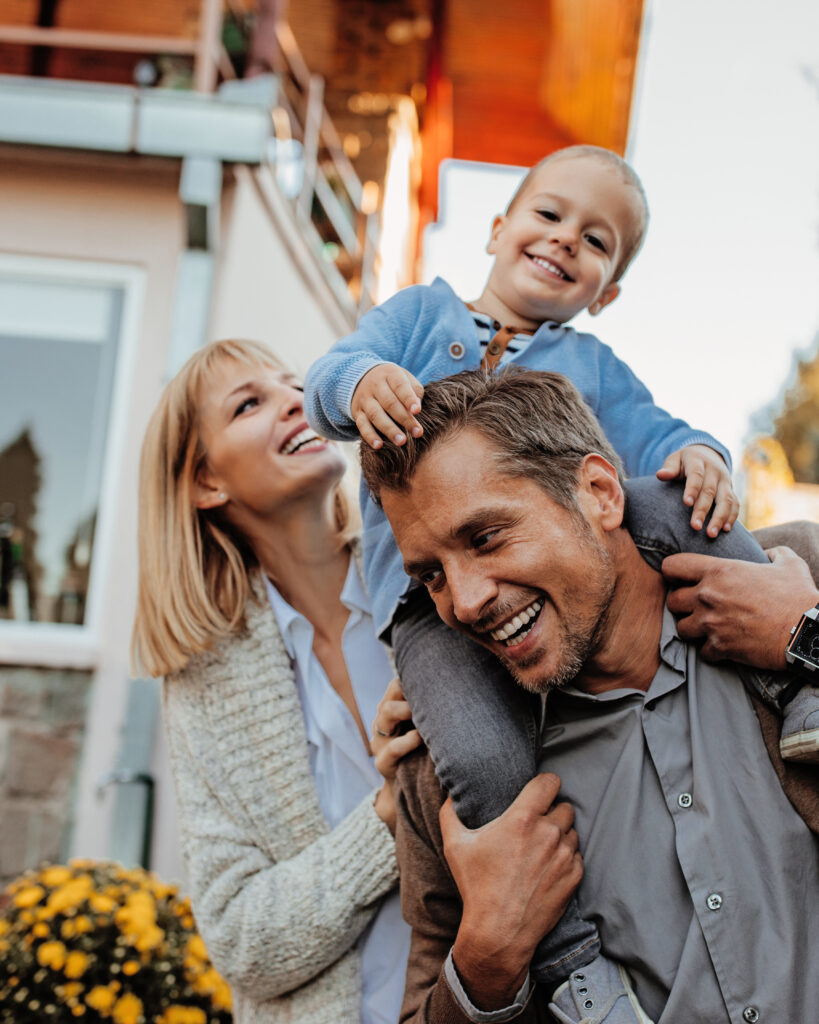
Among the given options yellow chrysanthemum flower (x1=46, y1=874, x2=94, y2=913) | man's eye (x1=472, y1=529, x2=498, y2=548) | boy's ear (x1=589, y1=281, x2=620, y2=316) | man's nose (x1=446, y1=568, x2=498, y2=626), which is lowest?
yellow chrysanthemum flower (x1=46, y1=874, x2=94, y2=913)

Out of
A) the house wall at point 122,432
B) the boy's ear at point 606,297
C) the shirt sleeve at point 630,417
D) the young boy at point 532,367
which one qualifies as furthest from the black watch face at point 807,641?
the house wall at point 122,432

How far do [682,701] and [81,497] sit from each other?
14.6ft

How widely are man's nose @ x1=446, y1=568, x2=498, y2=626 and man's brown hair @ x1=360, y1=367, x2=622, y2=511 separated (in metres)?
0.19

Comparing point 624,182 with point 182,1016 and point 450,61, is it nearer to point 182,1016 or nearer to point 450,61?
point 182,1016

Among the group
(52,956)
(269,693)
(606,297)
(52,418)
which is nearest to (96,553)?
(52,418)

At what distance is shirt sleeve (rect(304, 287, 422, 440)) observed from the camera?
190 centimetres

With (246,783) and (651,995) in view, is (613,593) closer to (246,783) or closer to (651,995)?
(651,995)

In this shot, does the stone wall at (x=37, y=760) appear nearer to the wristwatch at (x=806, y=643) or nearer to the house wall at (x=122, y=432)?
the house wall at (x=122, y=432)

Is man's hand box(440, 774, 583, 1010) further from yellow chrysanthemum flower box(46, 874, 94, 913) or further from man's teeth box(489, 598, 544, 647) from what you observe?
yellow chrysanthemum flower box(46, 874, 94, 913)

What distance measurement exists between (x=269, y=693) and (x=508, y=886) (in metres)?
0.97

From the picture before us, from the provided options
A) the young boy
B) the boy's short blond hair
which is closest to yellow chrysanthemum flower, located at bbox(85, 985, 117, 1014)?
the young boy

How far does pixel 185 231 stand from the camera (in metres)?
5.56

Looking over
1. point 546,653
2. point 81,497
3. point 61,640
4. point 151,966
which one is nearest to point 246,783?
point 546,653

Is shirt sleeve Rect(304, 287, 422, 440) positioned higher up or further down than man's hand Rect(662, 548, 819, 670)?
higher up
